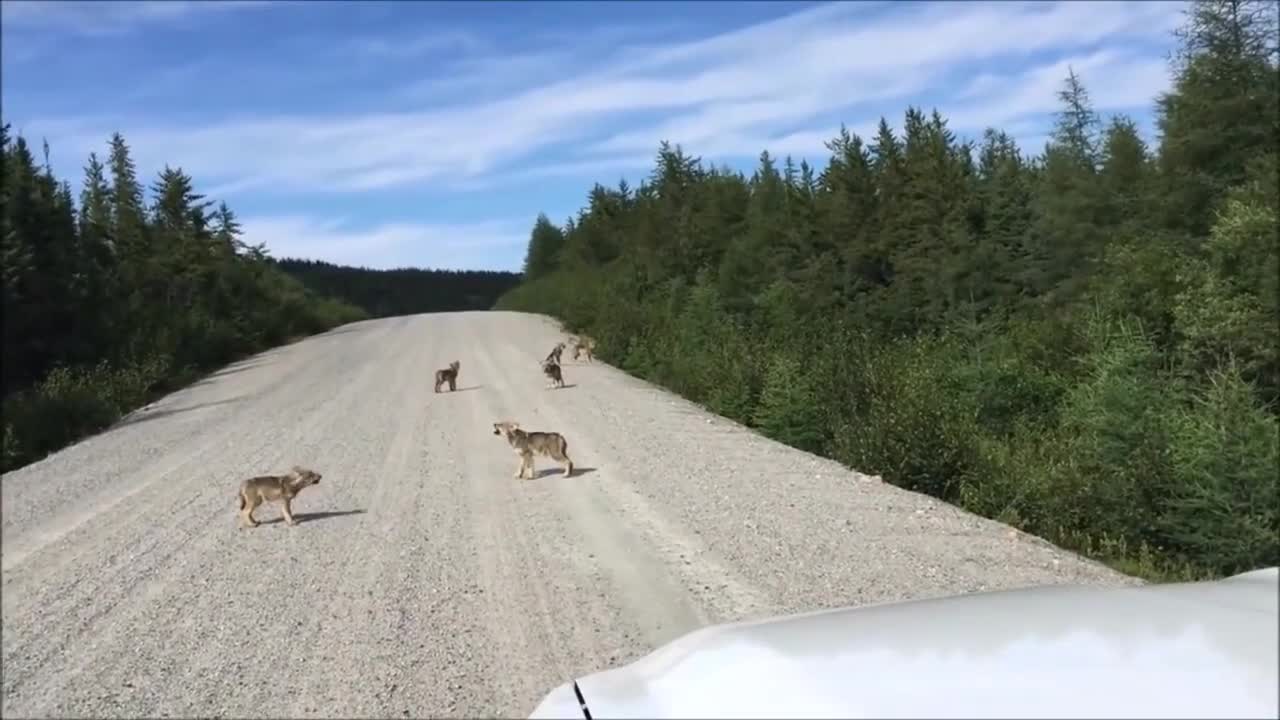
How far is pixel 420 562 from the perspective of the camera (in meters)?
8.12

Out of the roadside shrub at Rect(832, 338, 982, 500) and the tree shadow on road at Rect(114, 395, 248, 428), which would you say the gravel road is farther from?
the tree shadow on road at Rect(114, 395, 248, 428)

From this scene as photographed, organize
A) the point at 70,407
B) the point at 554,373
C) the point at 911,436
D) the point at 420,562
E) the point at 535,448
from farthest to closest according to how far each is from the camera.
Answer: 1. the point at 554,373
2. the point at 70,407
3. the point at 911,436
4. the point at 535,448
5. the point at 420,562

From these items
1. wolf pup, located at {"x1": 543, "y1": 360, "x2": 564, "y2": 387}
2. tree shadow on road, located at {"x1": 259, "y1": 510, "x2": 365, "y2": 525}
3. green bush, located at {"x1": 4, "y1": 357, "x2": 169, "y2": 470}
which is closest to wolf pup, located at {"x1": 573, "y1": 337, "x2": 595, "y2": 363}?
wolf pup, located at {"x1": 543, "y1": 360, "x2": 564, "y2": 387}

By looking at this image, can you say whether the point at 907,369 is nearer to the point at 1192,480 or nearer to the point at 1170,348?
the point at 1170,348

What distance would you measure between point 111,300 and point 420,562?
13.4 m

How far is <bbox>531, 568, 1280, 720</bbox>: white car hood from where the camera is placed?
2193mm

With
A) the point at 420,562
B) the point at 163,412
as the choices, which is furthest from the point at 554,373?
the point at 420,562

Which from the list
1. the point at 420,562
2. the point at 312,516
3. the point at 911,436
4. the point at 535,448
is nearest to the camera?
the point at 420,562

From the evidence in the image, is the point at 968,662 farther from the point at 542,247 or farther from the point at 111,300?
the point at 542,247

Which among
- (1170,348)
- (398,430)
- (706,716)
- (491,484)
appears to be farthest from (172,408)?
(706,716)

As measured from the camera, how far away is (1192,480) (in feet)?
30.5

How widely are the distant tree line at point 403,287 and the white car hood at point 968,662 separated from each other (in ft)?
145

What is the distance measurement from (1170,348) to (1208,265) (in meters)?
1.35

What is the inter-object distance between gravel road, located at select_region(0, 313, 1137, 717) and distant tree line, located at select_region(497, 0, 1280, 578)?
1169 mm
